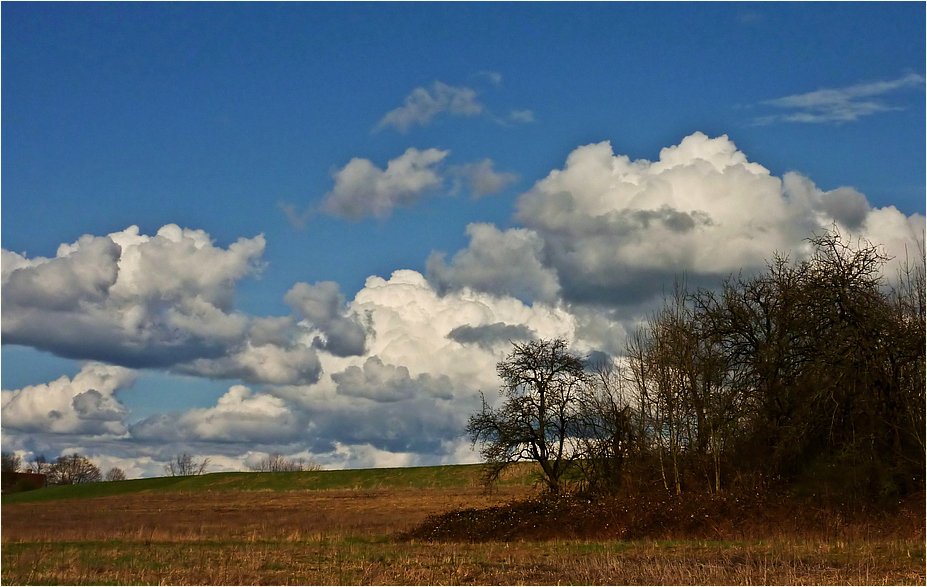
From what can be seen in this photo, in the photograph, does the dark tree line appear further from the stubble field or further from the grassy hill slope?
the grassy hill slope

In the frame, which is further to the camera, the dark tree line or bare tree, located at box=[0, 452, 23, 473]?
bare tree, located at box=[0, 452, 23, 473]

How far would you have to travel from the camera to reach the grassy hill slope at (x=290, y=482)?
273 feet

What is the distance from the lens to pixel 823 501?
31.4 m

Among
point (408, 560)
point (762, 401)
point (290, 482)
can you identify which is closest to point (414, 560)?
point (408, 560)

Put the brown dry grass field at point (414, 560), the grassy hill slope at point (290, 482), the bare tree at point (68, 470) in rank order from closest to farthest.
Result: 1. the brown dry grass field at point (414, 560)
2. the grassy hill slope at point (290, 482)
3. the bare tree at point (68, 470)

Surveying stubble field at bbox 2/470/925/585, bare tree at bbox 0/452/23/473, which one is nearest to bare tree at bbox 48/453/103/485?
bare tree at bbox 0/452/23/473

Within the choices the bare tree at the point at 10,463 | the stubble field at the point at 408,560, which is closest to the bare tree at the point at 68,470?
the bare tree at the point at 10,463

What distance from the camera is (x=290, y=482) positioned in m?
92.4

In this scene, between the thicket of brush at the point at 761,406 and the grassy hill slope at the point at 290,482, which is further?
the grassy hill slope at the point at 290,482

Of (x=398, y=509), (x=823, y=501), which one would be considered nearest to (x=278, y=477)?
(x=398, y=509)

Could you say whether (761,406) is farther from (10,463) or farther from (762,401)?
(10,463)

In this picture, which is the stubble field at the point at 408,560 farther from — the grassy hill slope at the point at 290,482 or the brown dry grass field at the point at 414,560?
the grassy hill slope at the point at 290,482

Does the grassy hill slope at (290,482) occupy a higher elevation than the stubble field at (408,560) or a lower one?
lower

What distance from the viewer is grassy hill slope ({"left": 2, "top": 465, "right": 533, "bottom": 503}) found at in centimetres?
8306
